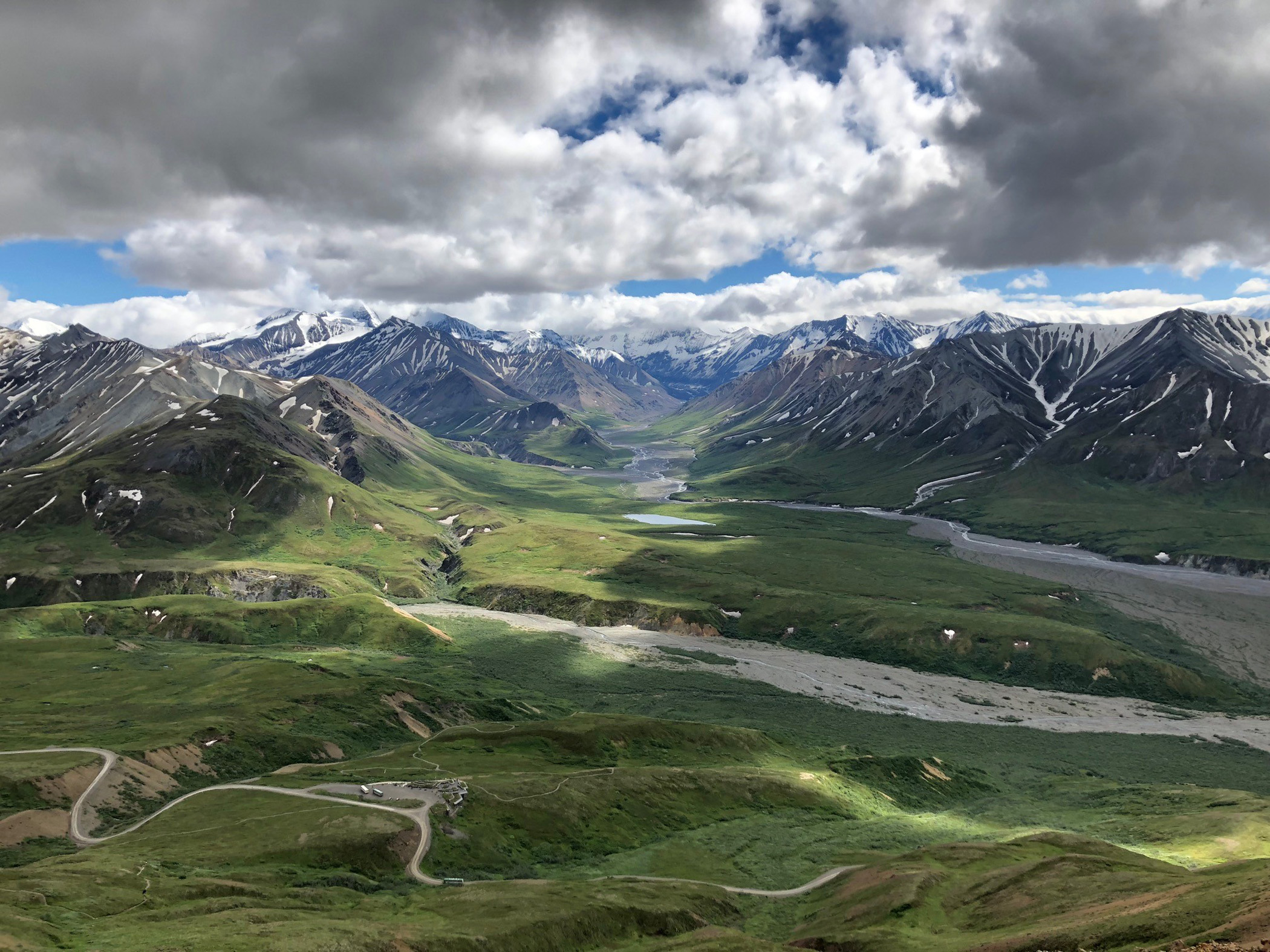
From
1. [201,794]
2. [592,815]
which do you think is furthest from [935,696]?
[201,794]

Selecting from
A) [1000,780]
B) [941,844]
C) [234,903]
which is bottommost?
[1000,780]

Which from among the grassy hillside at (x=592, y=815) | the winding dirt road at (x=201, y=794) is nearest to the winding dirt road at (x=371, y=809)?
the winding dirt road at (x=201, y=794)

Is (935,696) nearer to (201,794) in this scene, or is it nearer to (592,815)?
(592,815)

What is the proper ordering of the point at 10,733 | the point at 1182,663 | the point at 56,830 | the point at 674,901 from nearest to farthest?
1. the point at 674,901
2. the point at 56,830
3. the point at 10,733
4. the point at 1182,663

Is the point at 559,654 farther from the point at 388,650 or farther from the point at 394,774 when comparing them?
the point at 394,774

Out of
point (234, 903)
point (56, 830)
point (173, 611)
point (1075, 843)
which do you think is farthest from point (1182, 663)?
point (173, 611)

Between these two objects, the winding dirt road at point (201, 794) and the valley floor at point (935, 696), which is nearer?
the winding dirt road at point (201, 794)

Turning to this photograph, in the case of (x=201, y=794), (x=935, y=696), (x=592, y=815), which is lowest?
(x=935, y=696)

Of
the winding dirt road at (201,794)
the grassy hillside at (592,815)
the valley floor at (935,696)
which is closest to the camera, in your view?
the grassy hillside at (592,815)

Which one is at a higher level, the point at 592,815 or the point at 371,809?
the point at 371,809

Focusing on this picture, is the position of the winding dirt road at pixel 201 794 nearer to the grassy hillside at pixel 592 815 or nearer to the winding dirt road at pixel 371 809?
the winding dirt road at pixel 371 809

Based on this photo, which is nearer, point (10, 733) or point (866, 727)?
point (10, 733)
